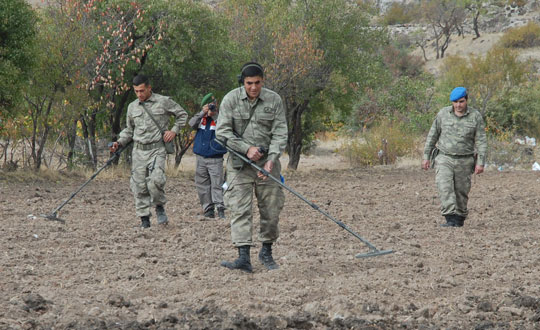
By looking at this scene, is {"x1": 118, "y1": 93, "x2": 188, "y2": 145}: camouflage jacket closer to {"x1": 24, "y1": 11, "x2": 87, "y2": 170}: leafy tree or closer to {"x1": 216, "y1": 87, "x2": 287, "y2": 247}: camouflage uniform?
{"x1": 216, "y1": 87, "x2": 287, "y2": 247}: camouflage uniform

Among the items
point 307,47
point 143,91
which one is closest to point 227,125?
point 143,91

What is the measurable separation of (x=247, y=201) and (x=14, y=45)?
10.0m

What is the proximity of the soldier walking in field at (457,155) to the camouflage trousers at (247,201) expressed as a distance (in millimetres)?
4012

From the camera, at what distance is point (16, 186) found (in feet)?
48.4

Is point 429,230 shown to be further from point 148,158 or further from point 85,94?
point 85,94

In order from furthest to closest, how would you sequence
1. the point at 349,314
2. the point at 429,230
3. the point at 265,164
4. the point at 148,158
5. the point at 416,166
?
the point at 416,166, the point at 429,230, the point at 148,158, the point at 265,164, the point at 349,314

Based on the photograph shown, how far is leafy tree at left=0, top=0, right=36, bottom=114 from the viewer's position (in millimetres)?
14391

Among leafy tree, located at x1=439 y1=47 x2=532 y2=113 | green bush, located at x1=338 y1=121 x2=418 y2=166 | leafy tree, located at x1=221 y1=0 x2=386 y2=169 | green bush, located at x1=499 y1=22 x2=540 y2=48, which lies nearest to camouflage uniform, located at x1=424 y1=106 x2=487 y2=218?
leafy tree, located at x1=221 y1=0 x2=386 y2=169

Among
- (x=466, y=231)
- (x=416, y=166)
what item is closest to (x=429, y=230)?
(x=466, y=231)

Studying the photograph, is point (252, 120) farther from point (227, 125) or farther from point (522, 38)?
point (522, 38)

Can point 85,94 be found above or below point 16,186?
above

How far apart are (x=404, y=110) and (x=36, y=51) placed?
55.1 ft

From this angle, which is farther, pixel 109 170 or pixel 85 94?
pixel 109 170

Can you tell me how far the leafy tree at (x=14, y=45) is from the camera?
14.4 metres
